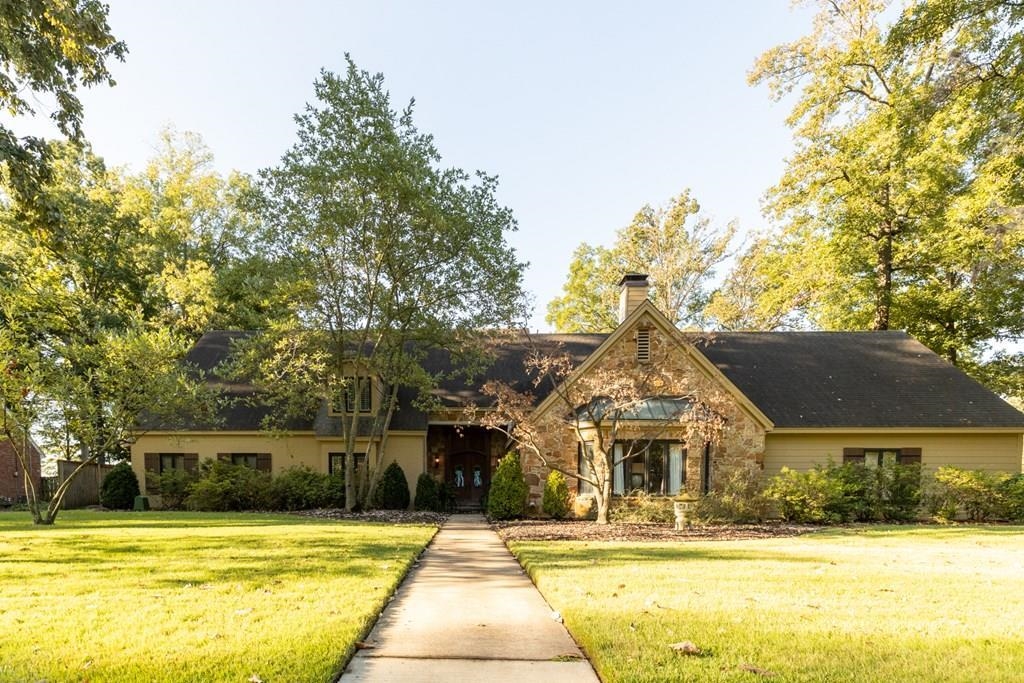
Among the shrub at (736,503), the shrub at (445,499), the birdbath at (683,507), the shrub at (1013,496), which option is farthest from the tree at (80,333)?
the shrub at (1013,496)

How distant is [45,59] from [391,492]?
13.7m

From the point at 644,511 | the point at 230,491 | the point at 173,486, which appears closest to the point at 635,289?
the point at 644,511

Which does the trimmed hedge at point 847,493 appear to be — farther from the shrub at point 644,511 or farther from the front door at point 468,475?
the front door at point 468,475

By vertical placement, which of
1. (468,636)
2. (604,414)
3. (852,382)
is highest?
(852,382)

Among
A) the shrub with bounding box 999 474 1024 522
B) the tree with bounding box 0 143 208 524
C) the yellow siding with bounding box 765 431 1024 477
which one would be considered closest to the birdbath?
the yellow siding with bounding box 765 431 1024 477

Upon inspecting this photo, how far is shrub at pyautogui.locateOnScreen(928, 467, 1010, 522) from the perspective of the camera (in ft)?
53.3

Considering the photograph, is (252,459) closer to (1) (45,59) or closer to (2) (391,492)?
(2) (391,492)

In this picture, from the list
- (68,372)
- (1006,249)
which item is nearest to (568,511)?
(68,372)

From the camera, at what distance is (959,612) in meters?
6.10

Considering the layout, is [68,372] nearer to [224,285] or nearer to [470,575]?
[470,575]

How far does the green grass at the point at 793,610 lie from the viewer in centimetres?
452

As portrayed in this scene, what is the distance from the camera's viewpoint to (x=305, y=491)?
18.7 m

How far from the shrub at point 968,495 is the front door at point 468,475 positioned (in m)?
14.1

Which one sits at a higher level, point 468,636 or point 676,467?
point 468,636
